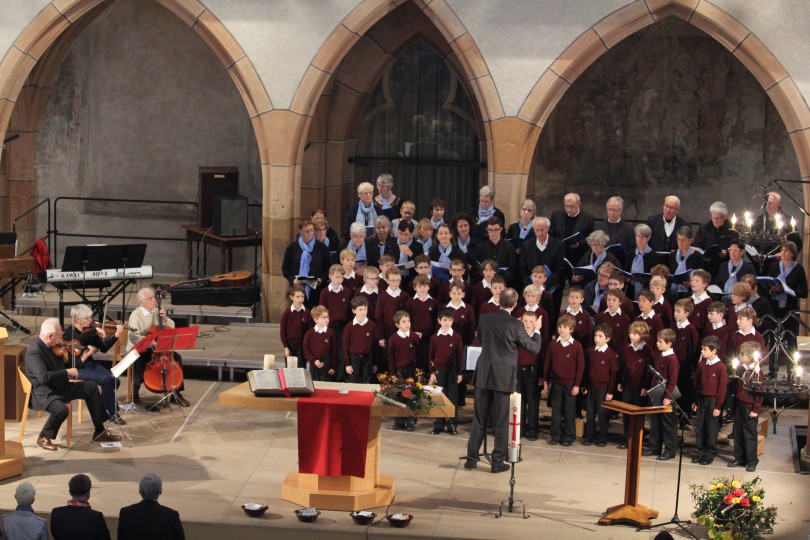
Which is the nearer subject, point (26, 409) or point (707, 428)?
point (707, 428)

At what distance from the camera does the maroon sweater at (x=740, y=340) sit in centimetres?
1276

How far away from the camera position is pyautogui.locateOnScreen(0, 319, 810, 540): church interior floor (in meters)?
11.1

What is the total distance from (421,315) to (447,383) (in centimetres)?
68

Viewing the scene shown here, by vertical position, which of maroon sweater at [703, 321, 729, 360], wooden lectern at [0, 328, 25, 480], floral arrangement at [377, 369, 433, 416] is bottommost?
wooden lectern at [0, 328, 25, 480]

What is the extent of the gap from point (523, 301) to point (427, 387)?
241 centimetres

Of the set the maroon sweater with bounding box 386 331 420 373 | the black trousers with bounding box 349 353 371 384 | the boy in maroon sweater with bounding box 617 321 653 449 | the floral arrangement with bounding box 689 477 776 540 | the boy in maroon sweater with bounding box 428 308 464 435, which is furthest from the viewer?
the black trousers with bounding box 349 353 371 384

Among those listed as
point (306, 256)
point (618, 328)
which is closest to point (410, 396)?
point (618, 328)

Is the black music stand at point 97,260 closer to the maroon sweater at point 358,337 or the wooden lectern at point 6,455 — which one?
the maroon sweater at point 358,337

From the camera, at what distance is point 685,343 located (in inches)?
513

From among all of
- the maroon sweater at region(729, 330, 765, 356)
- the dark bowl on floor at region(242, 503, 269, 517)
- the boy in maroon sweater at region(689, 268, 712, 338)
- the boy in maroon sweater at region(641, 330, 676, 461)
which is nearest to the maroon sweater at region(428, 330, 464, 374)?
the boy in maroon sweater at region(641, 330, 676, 461)

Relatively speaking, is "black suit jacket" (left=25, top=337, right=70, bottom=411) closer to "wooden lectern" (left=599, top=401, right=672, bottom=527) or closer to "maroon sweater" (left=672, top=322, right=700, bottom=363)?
"wooden lectern" (left=599, top=401, right=672, bottom=527)

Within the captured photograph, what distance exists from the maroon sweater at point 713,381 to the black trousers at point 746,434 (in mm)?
165

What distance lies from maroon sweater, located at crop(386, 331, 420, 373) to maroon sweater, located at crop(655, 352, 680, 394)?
6.96ft

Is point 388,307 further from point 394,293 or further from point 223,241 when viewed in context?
point 223,241
